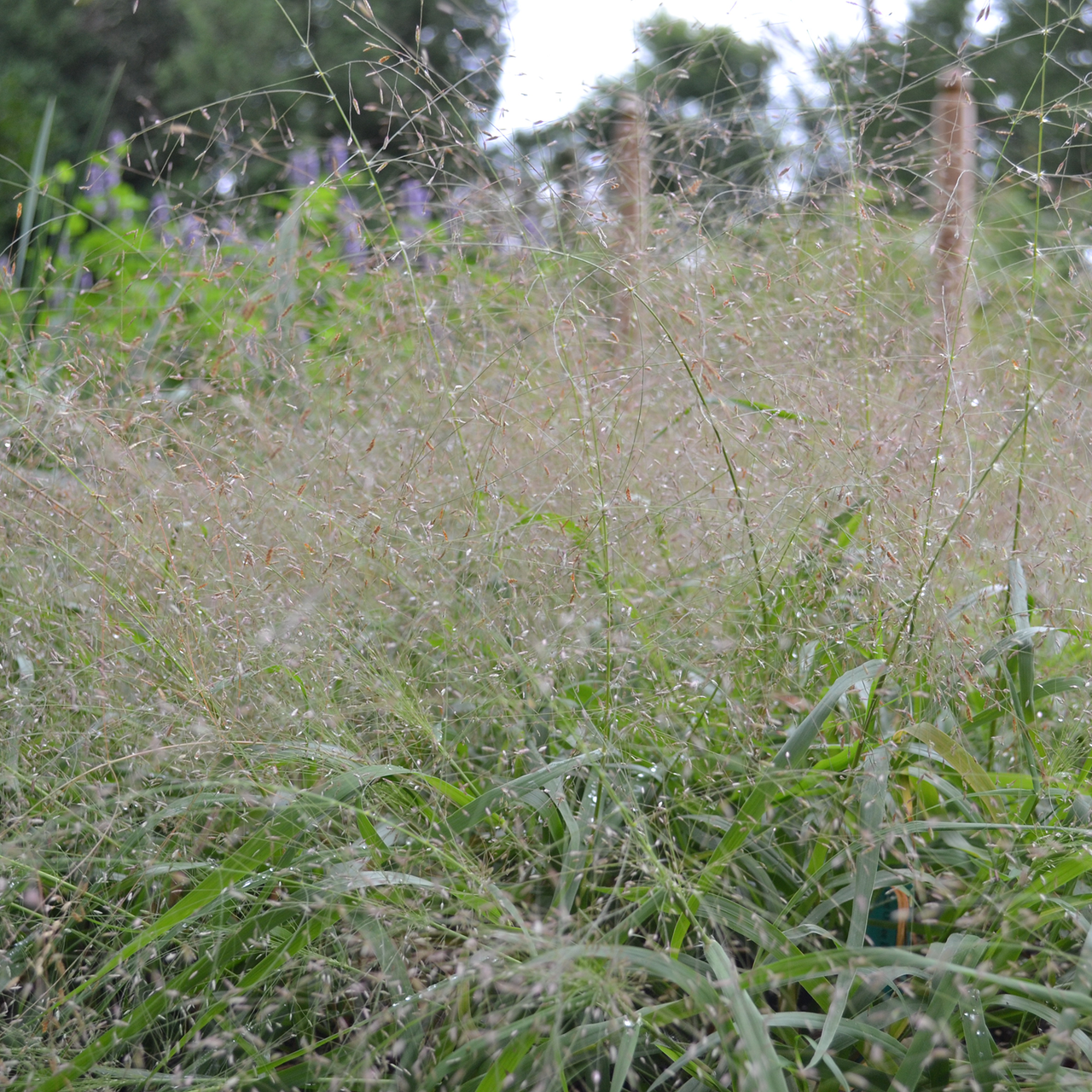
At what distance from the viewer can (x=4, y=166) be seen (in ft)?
25.2

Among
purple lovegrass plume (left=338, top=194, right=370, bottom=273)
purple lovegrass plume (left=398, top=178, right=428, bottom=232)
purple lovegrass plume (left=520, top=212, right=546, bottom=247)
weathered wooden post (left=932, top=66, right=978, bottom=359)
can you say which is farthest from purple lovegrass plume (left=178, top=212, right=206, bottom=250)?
weathered wooden post (left=932, top=66, right=978, bottom=359)

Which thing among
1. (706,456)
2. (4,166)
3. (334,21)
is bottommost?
(706,456)

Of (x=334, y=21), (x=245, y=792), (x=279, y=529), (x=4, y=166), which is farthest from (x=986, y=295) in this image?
(x=334, y=21)

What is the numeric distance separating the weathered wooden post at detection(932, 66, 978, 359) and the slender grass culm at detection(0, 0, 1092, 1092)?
0.08 ft

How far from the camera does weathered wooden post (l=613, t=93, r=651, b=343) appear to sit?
70.4 inches

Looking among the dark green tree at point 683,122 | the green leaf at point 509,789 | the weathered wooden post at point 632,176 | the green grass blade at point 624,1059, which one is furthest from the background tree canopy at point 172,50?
the green grass blade at point 624,1059

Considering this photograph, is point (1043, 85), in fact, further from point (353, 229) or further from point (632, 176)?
point (353, 229)

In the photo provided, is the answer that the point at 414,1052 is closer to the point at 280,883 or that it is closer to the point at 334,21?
the point at 280,883

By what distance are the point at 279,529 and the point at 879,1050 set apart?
108 cm

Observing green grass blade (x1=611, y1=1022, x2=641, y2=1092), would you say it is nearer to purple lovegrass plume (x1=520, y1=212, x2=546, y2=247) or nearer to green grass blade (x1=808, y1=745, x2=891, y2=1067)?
green grass blade (x1=808, y1=745, x2=891, y2=1067)

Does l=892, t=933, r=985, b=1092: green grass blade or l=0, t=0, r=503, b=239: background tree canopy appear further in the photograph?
l=0, t=0, r=503, b=239: background tree canopy

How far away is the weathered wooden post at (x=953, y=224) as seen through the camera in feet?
4.47

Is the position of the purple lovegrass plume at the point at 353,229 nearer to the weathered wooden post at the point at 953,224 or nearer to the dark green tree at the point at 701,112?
the dark green tree at the point at 701,112

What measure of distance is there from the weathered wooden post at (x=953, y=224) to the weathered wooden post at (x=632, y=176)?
517 millimetres
